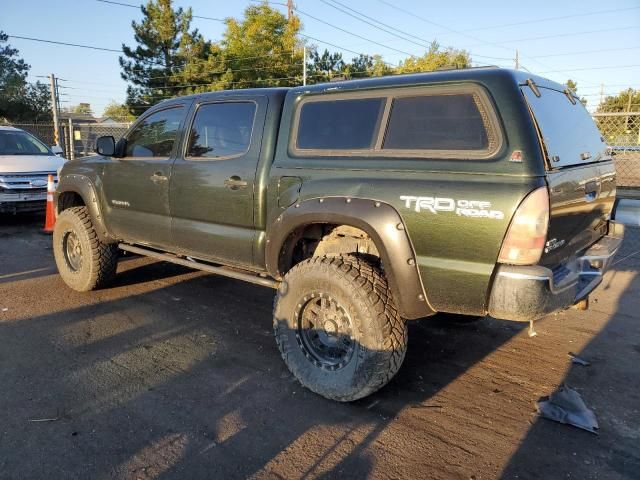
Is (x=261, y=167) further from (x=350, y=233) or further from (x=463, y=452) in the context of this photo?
(x=463, y=452)

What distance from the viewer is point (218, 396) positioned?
322cm

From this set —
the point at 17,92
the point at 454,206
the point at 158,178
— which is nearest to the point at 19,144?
the point at 158,178

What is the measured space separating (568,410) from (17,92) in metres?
39.1

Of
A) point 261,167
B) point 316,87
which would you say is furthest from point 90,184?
point 316,87

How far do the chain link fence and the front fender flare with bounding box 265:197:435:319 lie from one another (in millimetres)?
5829

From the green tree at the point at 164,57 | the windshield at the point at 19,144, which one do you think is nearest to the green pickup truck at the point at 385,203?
the windshield at the point at 19,144

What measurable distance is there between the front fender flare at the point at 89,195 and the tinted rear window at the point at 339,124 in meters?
2.61

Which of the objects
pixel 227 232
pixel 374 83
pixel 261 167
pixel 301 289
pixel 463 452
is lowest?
pixel 463 452

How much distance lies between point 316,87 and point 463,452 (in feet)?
8.42

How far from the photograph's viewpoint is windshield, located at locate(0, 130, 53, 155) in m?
9.88

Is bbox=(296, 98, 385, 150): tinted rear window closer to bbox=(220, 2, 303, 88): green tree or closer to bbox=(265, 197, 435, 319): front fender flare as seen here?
bbox=(265, 197, 435, 319): front fender flare

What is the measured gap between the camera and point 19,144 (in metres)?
10.2

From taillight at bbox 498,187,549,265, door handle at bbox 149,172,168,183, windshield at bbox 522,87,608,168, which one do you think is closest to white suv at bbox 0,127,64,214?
door handle at bbox 149,172,168,183

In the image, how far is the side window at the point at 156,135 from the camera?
14.6ft
